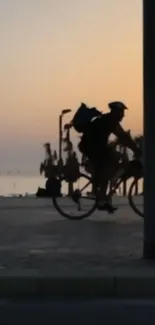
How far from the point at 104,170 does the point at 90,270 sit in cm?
494

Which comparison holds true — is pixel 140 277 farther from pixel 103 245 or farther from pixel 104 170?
pixel 104 170

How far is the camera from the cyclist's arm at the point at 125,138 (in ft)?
45.6

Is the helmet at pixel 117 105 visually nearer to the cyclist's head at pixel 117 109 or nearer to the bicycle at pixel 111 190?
the cyclist's head at pixel 117 109

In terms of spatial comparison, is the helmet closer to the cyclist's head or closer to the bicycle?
the cyclist's head

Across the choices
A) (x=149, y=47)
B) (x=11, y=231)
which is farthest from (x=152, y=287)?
(x=11, y=231)

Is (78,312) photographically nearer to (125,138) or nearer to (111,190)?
(125,138)

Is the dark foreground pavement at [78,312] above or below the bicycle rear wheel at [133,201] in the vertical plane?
below

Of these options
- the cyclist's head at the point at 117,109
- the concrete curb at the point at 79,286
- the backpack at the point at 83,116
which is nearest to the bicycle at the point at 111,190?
the cyclist's head at the point at 117,109

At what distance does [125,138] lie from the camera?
13961 millimetres

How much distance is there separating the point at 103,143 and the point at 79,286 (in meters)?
5.35

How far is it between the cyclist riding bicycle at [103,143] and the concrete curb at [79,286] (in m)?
5.25

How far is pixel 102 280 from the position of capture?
867 cm

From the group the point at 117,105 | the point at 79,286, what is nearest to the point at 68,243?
the point at 79,286

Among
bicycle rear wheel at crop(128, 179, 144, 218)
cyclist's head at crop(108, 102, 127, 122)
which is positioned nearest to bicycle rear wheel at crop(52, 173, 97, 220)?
bicycle rear wheel at crop(128, 179, 144, 218)
